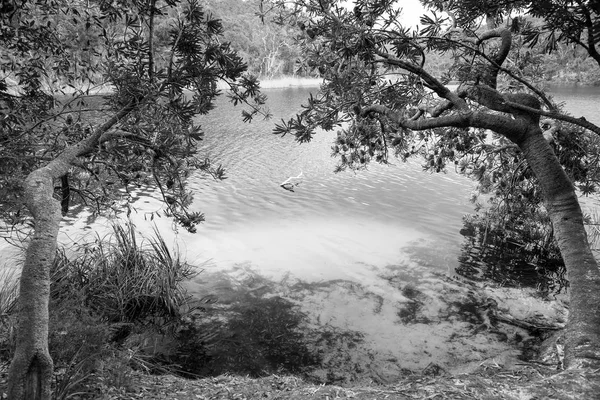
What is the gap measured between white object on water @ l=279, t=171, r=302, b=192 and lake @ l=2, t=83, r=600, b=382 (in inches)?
12.8

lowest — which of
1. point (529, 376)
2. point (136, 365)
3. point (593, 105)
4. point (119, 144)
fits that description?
point (136, 365)

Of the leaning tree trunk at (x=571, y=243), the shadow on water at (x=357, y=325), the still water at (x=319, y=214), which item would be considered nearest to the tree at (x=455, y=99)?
the leaning tree trunk at (x=571, y=243)

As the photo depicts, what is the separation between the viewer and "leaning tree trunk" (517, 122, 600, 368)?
4.02m

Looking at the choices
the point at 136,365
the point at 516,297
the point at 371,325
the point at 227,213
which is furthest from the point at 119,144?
the point at 227,213

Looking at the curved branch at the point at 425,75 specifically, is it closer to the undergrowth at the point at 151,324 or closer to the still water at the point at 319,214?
the undergrowth at the point at 151,324

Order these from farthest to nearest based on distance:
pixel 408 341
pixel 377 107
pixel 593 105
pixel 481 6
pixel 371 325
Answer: pixel 593 105 < pixel 371 325 < pixel 408 341 < pixel 377 107 < pixel 481 6

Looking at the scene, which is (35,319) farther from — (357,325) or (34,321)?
(357,325)

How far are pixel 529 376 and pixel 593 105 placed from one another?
3346cm

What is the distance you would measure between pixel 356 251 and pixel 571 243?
21.8ft

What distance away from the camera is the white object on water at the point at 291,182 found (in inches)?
646

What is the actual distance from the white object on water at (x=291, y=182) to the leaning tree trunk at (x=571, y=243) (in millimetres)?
12273

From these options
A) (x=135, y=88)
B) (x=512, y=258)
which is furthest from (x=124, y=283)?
(x=512, y=258)

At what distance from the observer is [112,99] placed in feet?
14.0

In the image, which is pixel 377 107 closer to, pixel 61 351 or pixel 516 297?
pixel 61 351
